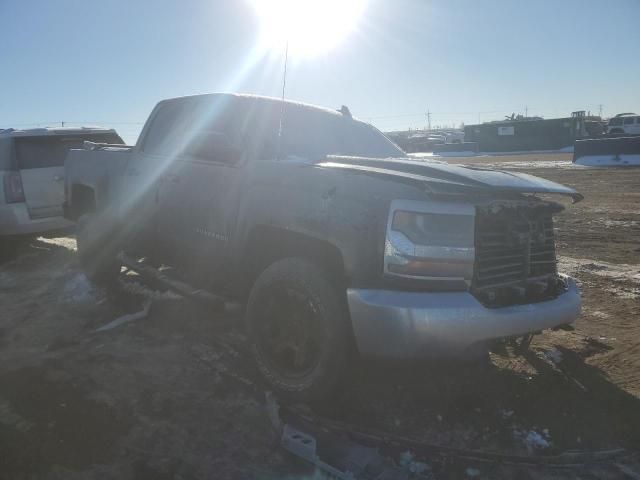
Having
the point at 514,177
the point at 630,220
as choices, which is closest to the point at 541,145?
the point at 630,220

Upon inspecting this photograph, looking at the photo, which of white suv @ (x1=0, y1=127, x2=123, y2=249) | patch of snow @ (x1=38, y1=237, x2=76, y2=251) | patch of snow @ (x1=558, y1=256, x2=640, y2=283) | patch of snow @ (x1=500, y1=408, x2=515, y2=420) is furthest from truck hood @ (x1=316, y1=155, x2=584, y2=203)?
patch of snow @ (x1=38, y1=237, x2=76, y2=251)

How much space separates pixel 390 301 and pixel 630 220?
8490mm

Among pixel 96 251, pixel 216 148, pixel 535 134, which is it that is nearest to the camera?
pixel 216 148

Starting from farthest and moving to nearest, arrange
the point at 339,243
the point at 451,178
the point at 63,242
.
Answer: the point at 63,242 → the point at 451,178 → the point at 339,243

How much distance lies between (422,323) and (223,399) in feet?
4.79

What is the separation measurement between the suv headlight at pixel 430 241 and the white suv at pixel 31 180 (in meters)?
6.03

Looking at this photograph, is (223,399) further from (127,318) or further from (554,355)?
(554,355)

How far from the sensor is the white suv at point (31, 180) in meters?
6.56

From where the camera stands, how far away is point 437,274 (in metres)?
2.62

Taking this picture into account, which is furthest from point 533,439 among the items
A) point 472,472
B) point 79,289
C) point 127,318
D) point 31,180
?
point 31,180

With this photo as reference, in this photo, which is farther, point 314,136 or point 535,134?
point 535,134

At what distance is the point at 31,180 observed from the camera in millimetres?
6754

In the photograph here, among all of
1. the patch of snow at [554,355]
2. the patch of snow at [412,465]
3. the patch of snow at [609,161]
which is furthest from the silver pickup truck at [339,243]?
the patch of snow at [609,161]

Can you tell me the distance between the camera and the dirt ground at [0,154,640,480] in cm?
250
